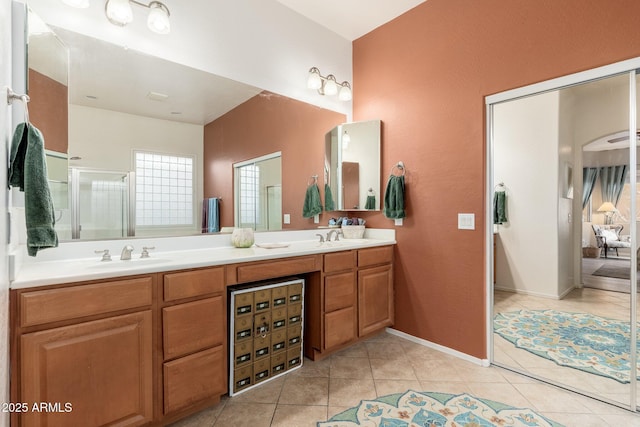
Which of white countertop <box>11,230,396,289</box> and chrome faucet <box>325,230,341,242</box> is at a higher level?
chrome faucet <box>325,230,341,242</box>

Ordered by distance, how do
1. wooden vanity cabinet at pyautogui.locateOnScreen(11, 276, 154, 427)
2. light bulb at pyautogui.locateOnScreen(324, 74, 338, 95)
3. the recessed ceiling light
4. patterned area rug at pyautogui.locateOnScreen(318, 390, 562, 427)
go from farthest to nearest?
light bulb at pyautogui.locateOnScreen(324, 74, 338, 95) < the recessed ceiling light < patterned area rug at pyautogui.locateOnScreen(318, 390, 562, 427) < wooden vanity cabinet at pyautogui.locateOnScreen(11, 276, 154, 427)

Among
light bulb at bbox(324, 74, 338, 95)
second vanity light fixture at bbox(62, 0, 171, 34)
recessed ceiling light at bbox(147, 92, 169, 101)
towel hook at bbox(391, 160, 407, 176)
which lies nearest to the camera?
second vanity light fixture at bbox(62, 0, 171, 34)

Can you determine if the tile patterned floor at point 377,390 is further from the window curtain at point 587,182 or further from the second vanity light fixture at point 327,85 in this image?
the second vanity light fixture at point 327,85

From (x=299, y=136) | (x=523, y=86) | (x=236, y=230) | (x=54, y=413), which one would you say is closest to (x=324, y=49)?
(x=299, y=136)

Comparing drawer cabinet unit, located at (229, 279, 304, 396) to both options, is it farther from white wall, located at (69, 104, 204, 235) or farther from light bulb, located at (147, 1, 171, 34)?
light bulb, located at (147, 1, 171, 34)

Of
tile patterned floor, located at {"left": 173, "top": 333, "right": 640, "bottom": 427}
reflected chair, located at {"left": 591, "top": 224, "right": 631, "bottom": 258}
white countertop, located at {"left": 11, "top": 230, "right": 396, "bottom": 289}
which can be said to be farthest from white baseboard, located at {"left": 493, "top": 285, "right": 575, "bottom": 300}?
white countertop, located at {"left": 11, "top": 230, "right": 396, "bottom": 289}

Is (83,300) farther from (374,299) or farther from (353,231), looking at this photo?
(353,231)

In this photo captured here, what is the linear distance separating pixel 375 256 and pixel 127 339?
186cm

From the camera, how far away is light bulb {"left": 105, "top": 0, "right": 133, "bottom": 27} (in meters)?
1.78

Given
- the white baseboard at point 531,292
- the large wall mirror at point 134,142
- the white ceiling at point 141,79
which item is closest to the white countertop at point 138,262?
the large wall mirror at point 134,142

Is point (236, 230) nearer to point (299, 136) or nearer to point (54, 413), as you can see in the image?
point (299, 136)

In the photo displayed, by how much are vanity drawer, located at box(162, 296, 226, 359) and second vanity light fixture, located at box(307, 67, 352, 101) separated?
207cm

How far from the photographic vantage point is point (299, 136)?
289 cm

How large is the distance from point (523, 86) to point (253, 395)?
270 centimetres
